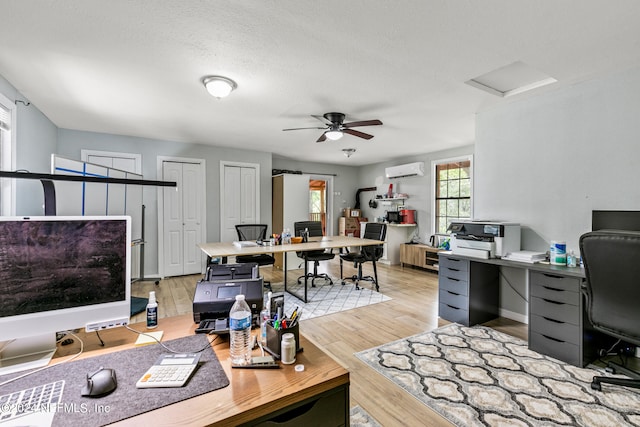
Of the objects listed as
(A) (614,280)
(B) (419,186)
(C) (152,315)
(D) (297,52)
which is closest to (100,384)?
(C) (152,315)

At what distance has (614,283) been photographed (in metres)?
1.82

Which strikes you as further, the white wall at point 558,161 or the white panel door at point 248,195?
the white panel door at point 248,195

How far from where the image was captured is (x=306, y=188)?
629 cm

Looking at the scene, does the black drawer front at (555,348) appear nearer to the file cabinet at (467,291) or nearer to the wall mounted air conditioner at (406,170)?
the file cabinet at (467,291)

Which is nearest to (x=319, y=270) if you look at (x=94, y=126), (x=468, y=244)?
(x=468, y=244)

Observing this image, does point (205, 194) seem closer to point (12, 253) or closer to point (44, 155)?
point (44, 155)

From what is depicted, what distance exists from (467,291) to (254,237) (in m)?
3.17

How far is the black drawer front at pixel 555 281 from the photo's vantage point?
2288mm

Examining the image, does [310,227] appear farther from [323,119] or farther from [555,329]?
[555,329]

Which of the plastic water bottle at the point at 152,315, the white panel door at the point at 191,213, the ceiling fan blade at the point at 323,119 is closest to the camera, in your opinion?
the plastic water bottle at the point at 152,315

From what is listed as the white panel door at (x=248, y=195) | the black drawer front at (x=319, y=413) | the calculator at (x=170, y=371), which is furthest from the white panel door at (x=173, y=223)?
the black drawer front at (x=319, y=413)

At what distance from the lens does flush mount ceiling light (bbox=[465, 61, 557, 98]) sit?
2.66 m

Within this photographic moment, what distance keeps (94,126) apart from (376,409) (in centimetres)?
508

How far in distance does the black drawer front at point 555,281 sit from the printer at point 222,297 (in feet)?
7.99
